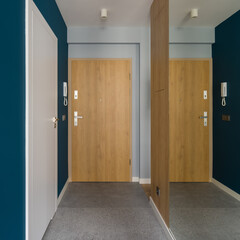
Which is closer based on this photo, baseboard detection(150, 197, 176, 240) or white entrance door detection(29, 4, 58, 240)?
white entrance door detection(29, 4, 58, 240)

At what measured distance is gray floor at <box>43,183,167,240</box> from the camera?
6.78 ft

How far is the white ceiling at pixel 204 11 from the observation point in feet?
4.10

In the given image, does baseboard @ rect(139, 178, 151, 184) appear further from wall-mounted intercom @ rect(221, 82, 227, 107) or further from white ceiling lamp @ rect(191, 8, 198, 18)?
white ceiling lamp @ rect(191, 8, 198, 18)

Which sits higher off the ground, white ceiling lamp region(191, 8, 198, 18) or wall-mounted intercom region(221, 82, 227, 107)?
white ceiling lamp region(191, 8, 198, 18)

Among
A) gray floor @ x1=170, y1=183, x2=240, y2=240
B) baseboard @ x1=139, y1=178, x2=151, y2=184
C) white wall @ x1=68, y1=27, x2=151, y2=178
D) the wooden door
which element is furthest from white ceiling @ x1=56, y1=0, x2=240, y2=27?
baseboard @ x1=139, y1=178, x2=151, y2=184

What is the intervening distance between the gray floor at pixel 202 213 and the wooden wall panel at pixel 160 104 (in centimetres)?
16

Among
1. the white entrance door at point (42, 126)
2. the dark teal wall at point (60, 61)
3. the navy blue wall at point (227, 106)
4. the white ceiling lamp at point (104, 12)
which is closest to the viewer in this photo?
the navy blue wall at point (227, 106)

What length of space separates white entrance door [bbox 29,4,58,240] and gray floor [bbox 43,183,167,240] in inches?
7.6

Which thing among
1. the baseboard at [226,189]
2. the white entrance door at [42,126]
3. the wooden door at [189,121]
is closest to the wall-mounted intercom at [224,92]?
the wooden door at [189,121]

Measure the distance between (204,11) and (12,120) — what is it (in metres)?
1.58

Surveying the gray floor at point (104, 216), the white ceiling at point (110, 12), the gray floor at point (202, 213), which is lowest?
the gray floor at point (104, 216)

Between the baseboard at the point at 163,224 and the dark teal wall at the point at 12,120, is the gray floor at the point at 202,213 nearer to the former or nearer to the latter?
the baseboard at the point at 163,224

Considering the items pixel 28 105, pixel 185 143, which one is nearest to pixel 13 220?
pixel 28 105

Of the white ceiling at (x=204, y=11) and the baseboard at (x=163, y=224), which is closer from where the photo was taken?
the white ceiling at (x=204, y=11)
